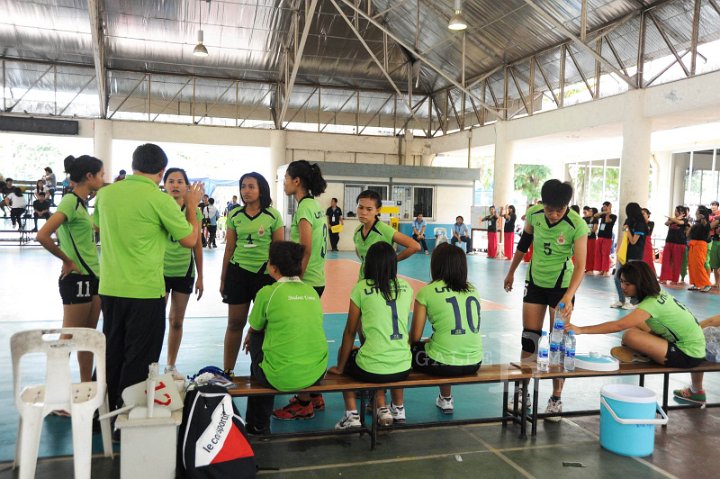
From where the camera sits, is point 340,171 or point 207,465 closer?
point 207,465

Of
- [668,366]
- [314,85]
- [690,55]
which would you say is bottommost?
[668,366]

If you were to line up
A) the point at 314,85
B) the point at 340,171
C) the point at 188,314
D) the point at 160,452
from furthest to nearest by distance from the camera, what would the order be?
the point at 314,85
the point at 340,171
the point at 188,314
the point at 160,452

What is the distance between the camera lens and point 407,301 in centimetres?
358

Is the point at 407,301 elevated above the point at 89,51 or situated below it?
below

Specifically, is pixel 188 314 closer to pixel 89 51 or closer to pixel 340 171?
pixel 340 171

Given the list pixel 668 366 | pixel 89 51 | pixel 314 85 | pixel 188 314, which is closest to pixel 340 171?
pixel 314 85

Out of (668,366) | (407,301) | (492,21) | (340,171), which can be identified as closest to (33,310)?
(407,301)

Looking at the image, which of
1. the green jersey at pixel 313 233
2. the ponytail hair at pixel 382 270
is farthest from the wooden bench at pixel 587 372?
the green jersey at pixel 313 233

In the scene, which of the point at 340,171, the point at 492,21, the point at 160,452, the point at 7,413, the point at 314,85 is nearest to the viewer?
the point at 160,452

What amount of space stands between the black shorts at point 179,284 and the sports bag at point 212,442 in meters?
1.56

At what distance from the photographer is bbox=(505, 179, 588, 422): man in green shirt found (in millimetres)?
4023

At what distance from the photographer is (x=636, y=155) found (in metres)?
13.0

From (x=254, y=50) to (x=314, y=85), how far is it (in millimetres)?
3001

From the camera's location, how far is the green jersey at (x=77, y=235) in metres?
3.78
